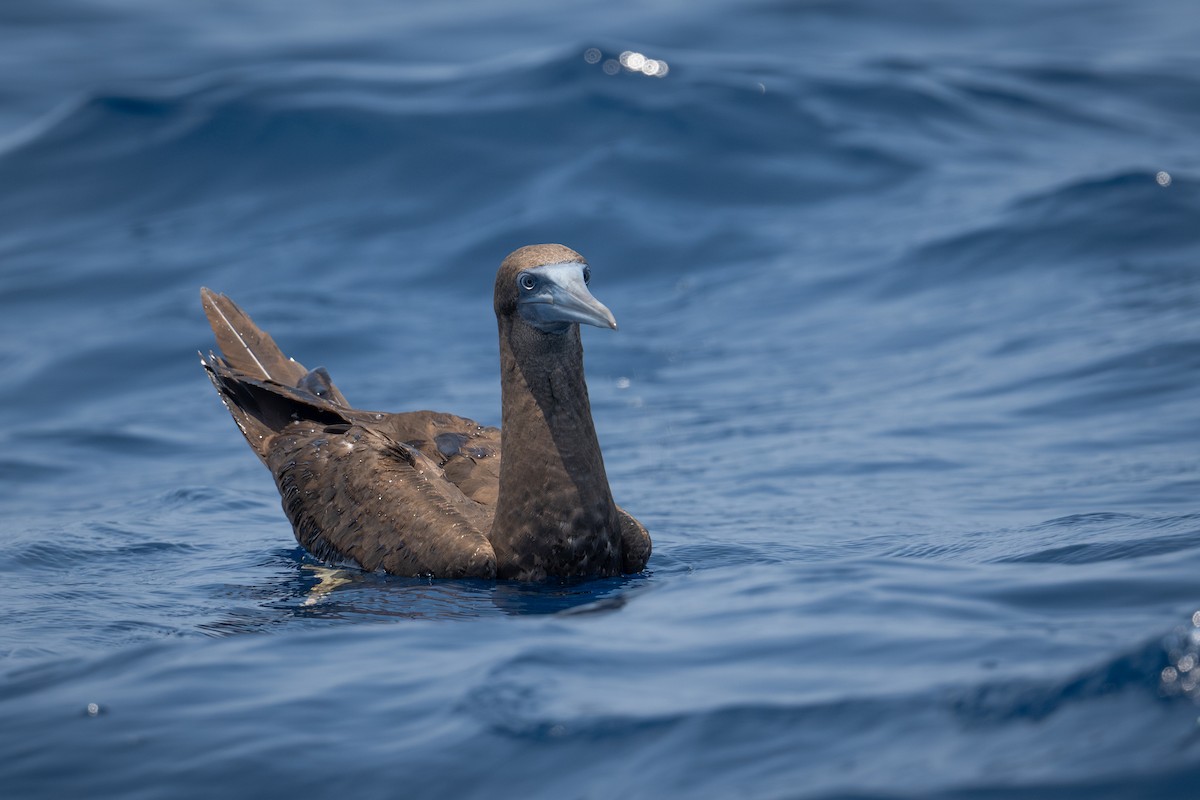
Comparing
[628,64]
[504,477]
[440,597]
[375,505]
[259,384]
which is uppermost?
[628,64]

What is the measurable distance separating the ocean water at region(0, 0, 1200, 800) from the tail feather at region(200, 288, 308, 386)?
94cm

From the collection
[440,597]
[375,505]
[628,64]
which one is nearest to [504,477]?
[440,597]

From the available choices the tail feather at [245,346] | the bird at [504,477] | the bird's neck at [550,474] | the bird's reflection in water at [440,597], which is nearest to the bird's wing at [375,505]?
the bird at [504,477]

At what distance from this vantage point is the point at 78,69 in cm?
2333

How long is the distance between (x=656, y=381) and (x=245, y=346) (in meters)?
4.33

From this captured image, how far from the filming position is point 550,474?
6.94 metres

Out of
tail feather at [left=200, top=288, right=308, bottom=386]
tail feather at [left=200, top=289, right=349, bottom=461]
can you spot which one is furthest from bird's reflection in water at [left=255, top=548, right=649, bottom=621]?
tail feather at [left=200, top=288, right=308, bottom=386]

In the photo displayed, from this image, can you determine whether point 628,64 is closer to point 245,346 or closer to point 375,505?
point 245,346

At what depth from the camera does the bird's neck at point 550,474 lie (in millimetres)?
6949

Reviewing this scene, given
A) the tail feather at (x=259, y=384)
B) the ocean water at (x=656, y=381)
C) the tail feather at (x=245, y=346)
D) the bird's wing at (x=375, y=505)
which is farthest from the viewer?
the tail feather at (x=245, y=346)

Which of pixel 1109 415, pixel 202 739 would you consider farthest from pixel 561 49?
pixel 202 739

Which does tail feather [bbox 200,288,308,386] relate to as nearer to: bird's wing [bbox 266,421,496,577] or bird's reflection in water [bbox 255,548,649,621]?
bird's wing [bbox 266,421,496,577]

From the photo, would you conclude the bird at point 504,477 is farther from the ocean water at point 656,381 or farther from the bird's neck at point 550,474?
the ocean water at point 656,381

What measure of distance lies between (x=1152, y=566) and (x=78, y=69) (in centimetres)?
2076
